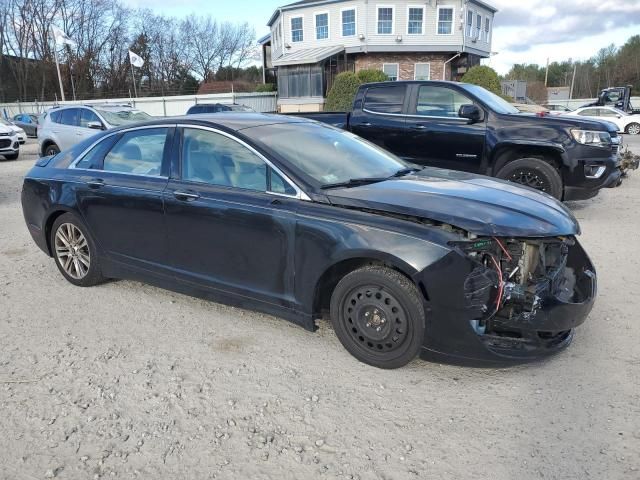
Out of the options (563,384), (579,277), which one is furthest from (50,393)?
(579,277)

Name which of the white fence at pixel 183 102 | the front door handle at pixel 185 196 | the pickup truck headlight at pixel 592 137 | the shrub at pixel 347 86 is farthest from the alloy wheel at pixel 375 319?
the white fence at pixel 183 102

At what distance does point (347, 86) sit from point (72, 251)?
81.5 ft

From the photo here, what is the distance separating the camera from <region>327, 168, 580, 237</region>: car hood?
3.05m

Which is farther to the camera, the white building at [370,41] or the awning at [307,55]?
the white building at [370,41]

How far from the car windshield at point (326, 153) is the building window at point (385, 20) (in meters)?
30.5

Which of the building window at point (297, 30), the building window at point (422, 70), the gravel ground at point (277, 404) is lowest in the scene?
the gravel ground at point (277, 404)

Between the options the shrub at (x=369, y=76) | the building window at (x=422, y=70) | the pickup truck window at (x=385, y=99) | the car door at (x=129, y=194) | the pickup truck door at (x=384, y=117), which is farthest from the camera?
the building window at (x=422, y=70)

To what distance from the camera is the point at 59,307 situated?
4.44 metres

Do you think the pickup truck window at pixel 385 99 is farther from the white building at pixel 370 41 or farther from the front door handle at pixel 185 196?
the white building at pixel 370 41

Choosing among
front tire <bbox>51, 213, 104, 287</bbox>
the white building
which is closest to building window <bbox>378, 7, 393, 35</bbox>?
the white building

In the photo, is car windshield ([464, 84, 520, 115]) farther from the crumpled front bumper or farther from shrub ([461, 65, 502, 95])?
shrub ([461, 65, 502, 95])

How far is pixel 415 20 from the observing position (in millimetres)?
32500

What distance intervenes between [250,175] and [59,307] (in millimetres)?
2154

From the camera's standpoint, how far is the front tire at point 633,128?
87.8 feet
